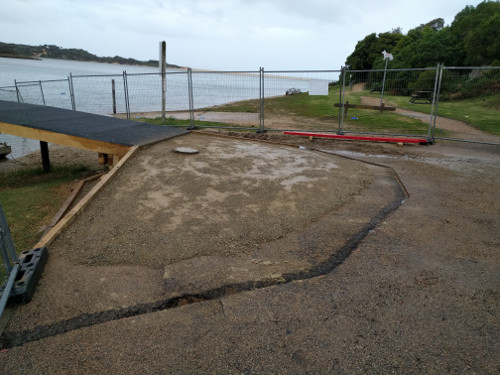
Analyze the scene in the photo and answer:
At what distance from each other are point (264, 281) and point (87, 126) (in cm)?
708

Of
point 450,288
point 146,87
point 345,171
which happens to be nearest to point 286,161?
point 345,171

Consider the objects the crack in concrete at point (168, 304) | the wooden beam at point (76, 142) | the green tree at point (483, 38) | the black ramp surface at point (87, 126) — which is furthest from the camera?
the green tree at point (483, 38)

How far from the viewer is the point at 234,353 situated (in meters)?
2.38

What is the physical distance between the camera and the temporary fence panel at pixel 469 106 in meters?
13.0

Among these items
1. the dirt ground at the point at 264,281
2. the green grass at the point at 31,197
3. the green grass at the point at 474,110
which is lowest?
the green grass at the point at 31,197

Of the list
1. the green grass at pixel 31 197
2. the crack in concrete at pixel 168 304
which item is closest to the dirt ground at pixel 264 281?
the crack in concrete at pixel 168 304

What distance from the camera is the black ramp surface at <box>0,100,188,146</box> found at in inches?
298

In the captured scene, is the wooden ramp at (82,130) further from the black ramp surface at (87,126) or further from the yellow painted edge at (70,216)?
the yellow painted edge at (70,216)

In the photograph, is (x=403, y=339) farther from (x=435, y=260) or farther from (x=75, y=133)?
(x=75, y=133)

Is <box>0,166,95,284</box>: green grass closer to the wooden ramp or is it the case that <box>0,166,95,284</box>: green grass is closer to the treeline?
the wooden ramp

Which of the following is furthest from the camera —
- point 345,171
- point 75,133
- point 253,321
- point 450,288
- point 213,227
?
point 75,133

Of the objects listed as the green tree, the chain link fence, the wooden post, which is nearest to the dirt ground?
the wooden post

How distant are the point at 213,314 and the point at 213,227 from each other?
165cm

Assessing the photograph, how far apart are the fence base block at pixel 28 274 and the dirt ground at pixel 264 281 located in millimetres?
77
